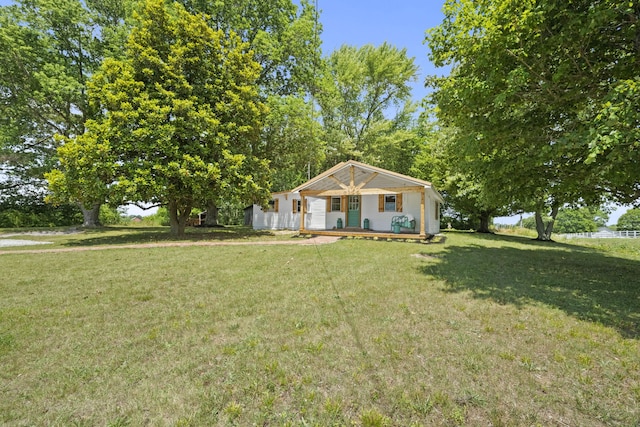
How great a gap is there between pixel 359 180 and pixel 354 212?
9.87 ft

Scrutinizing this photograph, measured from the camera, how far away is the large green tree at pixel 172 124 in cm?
1139

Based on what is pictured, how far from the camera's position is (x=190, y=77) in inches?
551

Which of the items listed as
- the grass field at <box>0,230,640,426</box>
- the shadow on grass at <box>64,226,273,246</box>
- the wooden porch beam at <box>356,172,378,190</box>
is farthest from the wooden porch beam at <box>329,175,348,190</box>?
the grass field at <box>0,230,640,426</box>

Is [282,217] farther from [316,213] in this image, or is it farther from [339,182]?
[339,182]

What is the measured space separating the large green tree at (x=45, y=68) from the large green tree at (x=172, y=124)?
4.63m

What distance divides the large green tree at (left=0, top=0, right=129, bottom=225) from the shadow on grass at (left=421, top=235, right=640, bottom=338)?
17.9 metres

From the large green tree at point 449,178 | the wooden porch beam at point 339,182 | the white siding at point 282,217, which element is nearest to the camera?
the wooden porch beam at point 339,182

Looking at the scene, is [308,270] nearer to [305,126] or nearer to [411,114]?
[305,126]

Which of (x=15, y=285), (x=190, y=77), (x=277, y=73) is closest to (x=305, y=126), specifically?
(x=277, y=73)

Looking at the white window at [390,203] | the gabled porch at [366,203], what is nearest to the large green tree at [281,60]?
the gabled porch at [366,203]

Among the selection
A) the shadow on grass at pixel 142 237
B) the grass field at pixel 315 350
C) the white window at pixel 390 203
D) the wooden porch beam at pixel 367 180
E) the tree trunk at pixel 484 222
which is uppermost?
the wooden porch beam at pixel 367 180

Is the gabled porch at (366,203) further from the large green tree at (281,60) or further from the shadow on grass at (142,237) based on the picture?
the large green tree at (281,60)

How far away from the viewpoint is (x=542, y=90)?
5.95 metres

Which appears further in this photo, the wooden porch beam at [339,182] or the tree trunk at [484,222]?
the tree trunk at [484,222]
